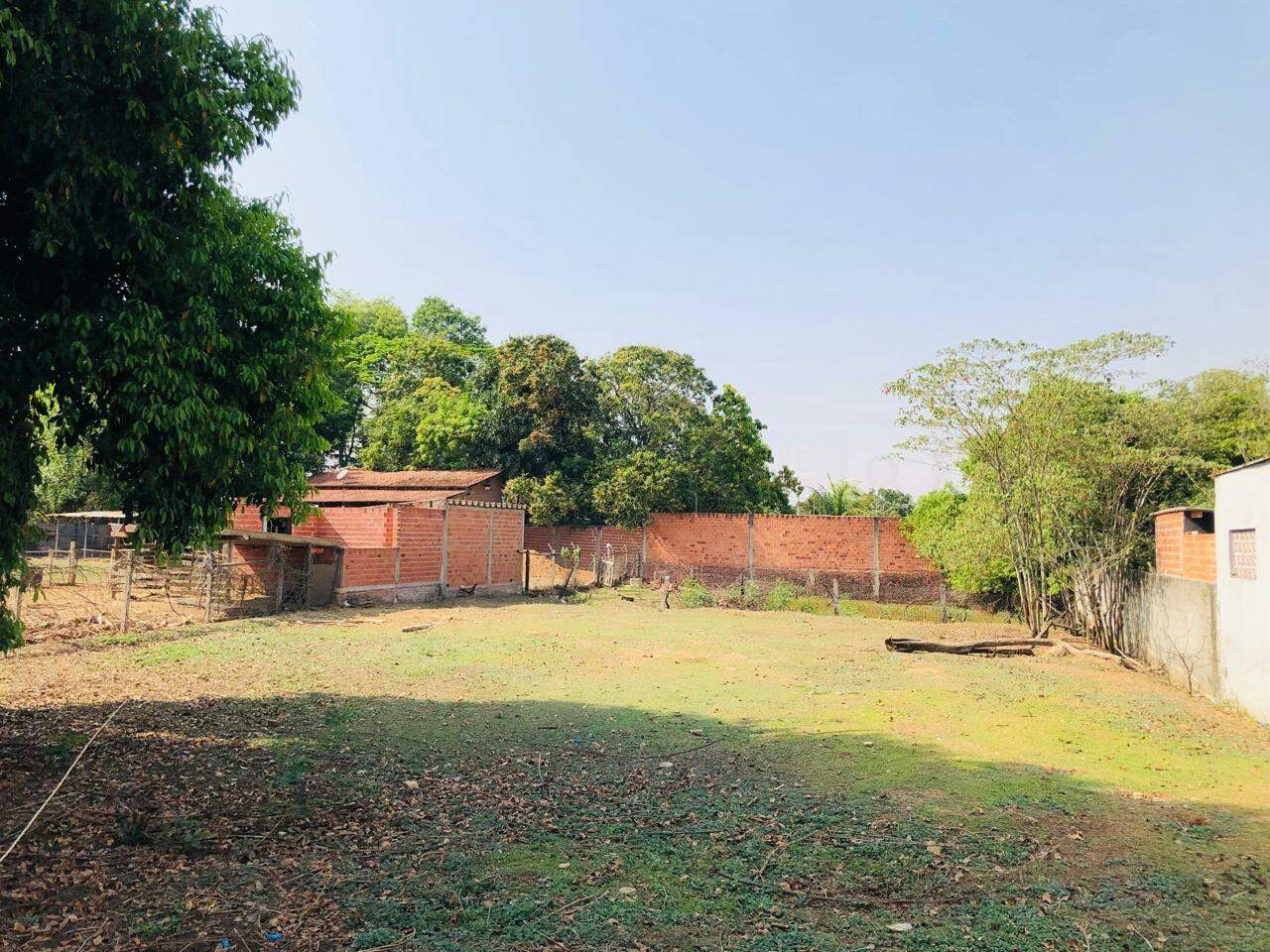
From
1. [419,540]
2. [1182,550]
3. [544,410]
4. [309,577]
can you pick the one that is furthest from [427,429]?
[1182,550]

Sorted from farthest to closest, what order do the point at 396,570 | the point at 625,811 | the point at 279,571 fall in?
the point at 396,570 < the point at 279,571 < the point at 625,811

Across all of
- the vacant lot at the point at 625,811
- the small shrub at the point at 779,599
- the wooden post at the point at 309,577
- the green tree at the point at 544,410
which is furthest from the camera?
the green tree at the point at 544,410

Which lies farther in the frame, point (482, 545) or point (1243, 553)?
point (482, 545)

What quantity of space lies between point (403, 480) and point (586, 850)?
25.7 meters

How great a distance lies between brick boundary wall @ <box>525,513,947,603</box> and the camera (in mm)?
23281

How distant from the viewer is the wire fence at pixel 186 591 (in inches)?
612

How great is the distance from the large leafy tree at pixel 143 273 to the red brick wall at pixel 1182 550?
1107 centimetres

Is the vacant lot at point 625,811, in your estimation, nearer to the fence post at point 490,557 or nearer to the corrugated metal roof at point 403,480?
the fence post at point 490,557

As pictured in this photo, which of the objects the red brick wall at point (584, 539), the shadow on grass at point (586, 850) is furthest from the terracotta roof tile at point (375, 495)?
the shadow on grass at point (586, 850)

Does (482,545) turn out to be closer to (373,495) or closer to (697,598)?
(373,495)

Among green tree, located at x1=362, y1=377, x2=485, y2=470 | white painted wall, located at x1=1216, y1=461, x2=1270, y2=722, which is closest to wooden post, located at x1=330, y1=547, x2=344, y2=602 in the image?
green tree, located at x1=362, y1=377, x2=485, y2=470

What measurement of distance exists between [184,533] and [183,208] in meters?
2.51

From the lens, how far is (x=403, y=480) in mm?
29234

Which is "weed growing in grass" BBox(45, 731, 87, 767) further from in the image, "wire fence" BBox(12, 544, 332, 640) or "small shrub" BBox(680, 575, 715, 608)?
"small shrub" BBox(680, 575, 715, 608)
